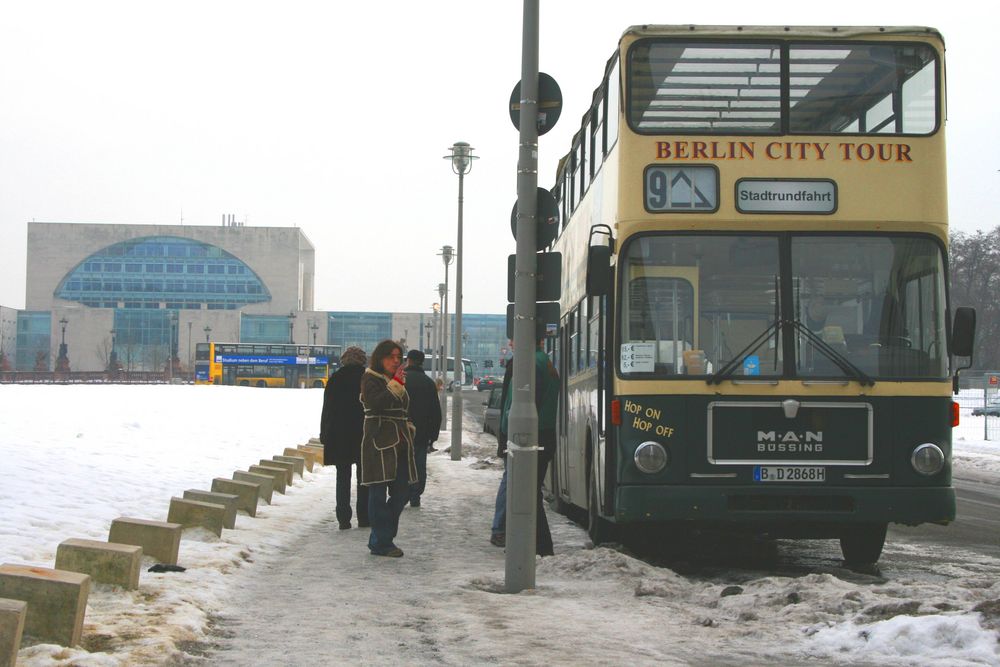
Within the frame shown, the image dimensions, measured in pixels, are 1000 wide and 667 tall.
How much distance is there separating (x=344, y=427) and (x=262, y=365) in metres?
76.5

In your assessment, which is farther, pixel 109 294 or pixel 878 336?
pixel 109 294

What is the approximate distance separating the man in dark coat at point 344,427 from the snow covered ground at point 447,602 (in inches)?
17.0

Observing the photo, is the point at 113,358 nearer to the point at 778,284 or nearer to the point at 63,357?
the point at 63,357

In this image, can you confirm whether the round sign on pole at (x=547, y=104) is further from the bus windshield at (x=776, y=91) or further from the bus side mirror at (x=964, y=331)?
the bus side mirror at (x=964, y=331)

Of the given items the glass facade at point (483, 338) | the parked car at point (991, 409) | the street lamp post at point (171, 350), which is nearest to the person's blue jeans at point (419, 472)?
the parked car at point (991, 409)

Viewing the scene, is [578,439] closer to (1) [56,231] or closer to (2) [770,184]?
(2) [770,184]

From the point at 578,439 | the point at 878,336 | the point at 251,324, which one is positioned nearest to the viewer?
the point at 878,336

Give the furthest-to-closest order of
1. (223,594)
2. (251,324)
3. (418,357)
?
(251,324) < (418,357) < (223,594)

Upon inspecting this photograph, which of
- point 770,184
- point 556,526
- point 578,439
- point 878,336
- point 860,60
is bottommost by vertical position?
point 556,526

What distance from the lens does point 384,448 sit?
10867 millimetres

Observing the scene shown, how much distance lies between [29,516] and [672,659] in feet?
20.3

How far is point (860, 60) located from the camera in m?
10.1

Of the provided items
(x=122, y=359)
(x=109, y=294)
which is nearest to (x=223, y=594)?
(x=122, y=359)

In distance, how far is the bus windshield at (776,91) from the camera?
9.94 metres
